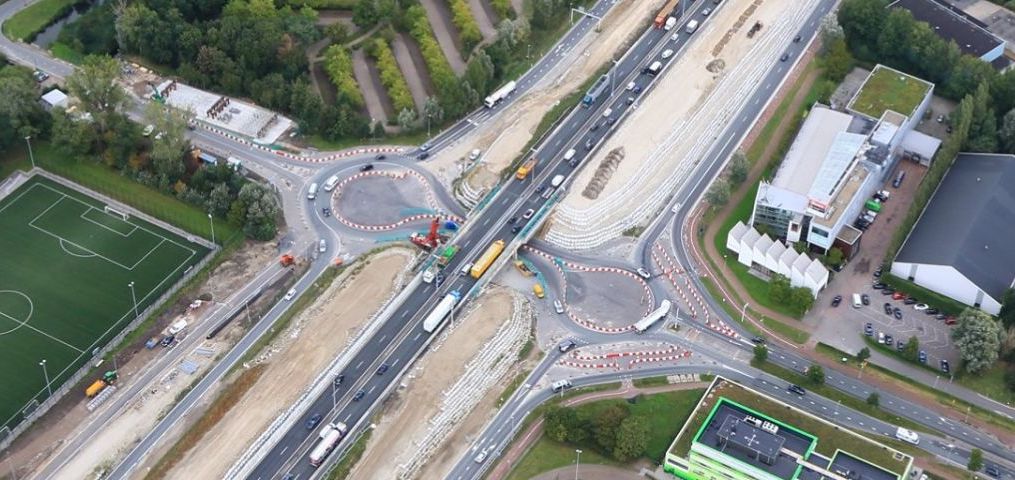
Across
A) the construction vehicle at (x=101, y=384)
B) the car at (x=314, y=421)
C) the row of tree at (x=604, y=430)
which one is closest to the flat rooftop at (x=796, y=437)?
the row of tree at (x=604, y=430)

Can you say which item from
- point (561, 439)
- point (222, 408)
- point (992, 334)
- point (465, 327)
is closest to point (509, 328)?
point (465, 327)

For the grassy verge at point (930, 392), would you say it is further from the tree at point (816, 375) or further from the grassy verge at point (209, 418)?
the grassy verge at point (209, 418)

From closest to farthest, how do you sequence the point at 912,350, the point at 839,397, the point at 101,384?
the point at 101,384 → the point at 839,397 → the point at 912,350

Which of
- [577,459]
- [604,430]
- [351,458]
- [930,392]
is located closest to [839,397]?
[930,392]

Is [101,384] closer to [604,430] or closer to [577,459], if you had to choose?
[577,459]

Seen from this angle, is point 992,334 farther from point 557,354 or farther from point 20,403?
point 20,403
